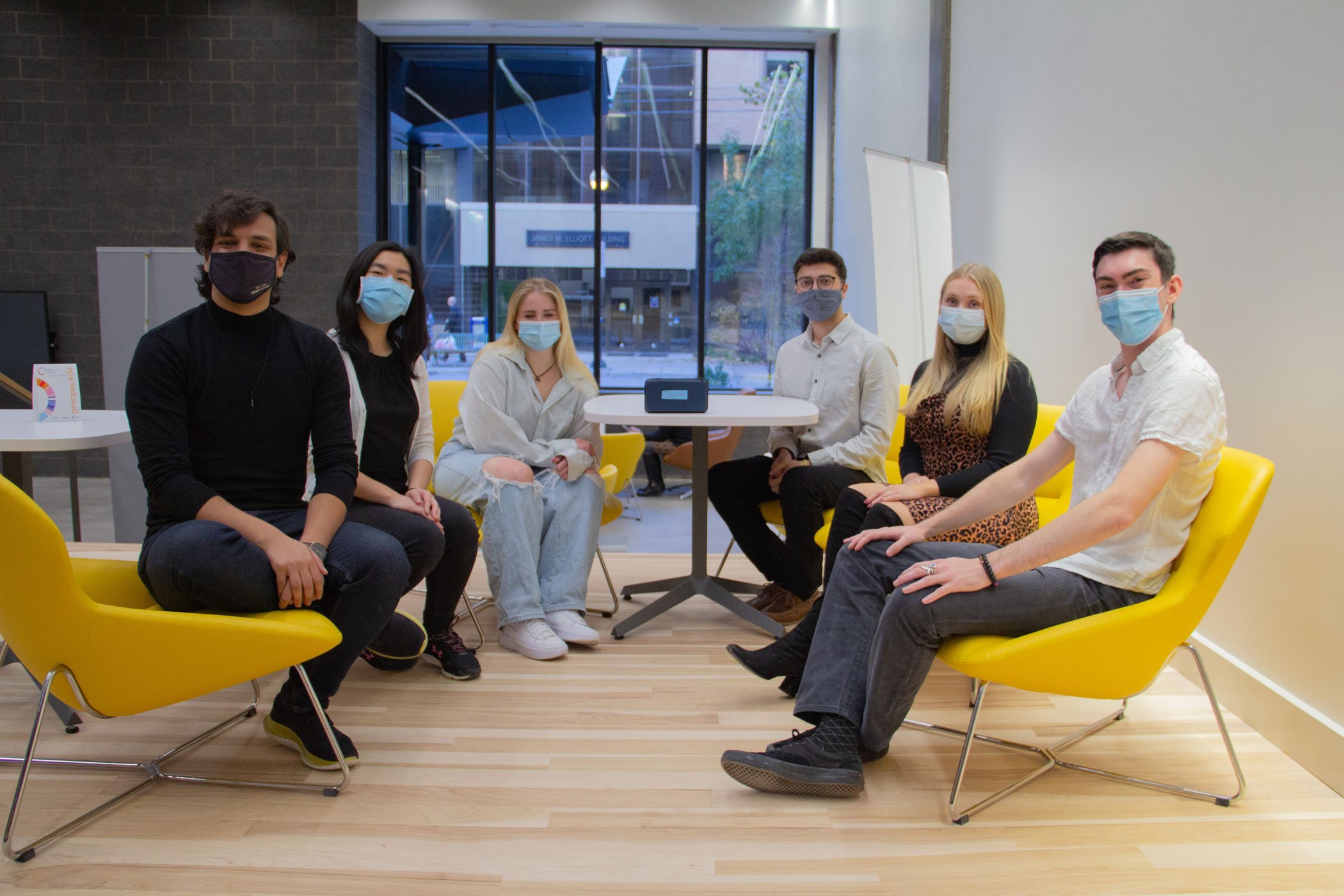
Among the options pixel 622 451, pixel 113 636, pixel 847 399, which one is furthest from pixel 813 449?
pixel 113 636

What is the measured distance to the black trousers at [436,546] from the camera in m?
2.39

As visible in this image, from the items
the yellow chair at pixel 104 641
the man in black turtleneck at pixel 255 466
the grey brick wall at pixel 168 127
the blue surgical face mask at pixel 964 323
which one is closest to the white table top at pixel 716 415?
the blue surgical face mask at pixel 964 323

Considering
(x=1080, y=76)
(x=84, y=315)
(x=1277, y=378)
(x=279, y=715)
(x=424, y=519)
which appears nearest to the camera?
(x=279, y=715)

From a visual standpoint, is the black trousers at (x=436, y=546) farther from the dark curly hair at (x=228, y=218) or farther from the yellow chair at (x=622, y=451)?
the yellow chair at (x=622, y=451)

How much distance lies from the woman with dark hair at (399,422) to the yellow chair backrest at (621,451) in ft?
2.78

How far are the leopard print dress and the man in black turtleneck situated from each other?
4.63 ft

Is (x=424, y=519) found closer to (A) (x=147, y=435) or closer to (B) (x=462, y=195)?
(A) (x=147, y=435)

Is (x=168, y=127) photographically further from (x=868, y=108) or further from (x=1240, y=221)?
(x=1240, y=221)

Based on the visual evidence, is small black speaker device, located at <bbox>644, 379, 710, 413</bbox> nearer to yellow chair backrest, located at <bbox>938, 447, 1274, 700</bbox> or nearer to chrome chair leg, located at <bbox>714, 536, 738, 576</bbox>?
chrome chair leg, located at <bbox>714, 536, 738, 576</bbox>

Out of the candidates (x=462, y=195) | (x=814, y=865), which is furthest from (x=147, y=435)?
(x=462, y=195)

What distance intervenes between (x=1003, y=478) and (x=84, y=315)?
7444mm

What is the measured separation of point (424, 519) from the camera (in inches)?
96.3

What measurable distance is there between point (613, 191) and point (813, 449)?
5.20 meters

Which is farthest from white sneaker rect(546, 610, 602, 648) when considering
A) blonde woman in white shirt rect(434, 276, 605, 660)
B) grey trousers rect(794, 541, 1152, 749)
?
grey trousers rect(794, 541, 1152, 749)
